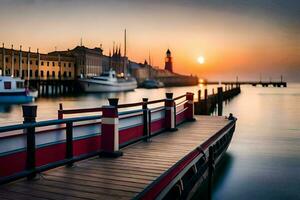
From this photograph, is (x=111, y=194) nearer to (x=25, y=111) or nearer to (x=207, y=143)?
(x=25, y=111)

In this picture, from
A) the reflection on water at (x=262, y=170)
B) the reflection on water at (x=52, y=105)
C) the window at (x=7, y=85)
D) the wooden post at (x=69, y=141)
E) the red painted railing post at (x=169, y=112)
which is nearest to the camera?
the wooden post at (x=69, y=141)

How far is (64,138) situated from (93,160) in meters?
0.88

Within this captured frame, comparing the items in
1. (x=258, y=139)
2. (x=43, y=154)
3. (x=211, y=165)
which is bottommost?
(x=258, y=139)

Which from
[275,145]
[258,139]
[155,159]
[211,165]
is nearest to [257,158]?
[275,145]

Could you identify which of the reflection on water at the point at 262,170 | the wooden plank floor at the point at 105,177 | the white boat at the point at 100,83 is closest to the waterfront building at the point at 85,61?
the white boat at the point at 100,83

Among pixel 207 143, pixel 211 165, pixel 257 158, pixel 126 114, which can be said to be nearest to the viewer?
pixel 211 165

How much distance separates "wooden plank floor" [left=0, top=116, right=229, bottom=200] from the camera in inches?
205

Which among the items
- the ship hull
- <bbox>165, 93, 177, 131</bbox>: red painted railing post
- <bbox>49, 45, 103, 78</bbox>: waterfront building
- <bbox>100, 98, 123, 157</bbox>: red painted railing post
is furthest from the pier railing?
<bbox>49, 45, 103, 78</bbox>: waterfront building

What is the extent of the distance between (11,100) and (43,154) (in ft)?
184

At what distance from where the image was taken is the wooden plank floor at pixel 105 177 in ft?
17.0

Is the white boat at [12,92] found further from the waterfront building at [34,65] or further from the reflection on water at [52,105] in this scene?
the waterfront building at [34,65]

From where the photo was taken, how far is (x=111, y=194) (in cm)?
521

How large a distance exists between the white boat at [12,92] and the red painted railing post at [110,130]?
54.9m

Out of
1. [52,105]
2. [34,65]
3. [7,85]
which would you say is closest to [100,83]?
[34,65]
